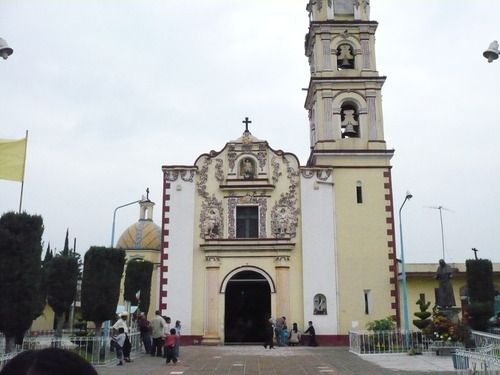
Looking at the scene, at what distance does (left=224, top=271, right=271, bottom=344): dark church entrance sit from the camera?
30594mm

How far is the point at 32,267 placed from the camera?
50.7 feet

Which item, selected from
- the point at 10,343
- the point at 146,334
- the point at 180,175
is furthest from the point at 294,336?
the point at 10,343

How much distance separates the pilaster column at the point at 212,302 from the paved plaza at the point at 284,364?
411 cm

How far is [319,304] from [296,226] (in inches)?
157

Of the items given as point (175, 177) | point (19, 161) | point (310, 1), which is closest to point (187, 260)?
point (175, 177)

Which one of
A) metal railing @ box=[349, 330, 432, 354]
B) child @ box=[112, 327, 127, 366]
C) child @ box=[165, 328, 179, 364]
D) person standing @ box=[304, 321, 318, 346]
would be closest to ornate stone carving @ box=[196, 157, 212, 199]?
person standing @ box=[304, 321, 318, 346]

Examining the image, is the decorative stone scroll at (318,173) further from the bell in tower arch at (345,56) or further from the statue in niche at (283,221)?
the bell in tower arch at (345,56)

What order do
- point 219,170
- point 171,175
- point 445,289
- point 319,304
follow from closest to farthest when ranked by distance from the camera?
point 445,289 → point 319,304 → point 171,175 → point 219,170

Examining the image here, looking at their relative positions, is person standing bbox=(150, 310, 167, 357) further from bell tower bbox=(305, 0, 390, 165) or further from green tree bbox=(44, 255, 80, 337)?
bell tower bbox=(305, 0, 390, 165)

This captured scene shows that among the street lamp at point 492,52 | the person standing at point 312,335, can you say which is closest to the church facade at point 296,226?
the person standing at point 312,335

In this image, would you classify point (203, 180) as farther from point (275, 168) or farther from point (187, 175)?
point (275, 168)

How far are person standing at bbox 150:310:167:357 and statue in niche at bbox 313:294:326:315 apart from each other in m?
8.87

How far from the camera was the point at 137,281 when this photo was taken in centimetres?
2681

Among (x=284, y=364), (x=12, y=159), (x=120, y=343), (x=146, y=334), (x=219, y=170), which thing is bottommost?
(x=284, y=364)
